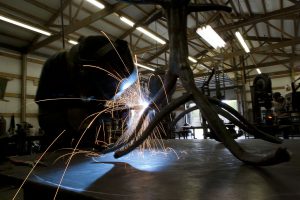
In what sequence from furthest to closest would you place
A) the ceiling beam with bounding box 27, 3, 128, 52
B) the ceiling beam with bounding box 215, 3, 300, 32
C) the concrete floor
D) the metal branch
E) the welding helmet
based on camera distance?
the ceiling beam with bounding box 215, 3, 300, 32 < the ceiling beam with bounding box 27, 3, 128, 52 < the welding helmet < the metal branch < the concrete floor

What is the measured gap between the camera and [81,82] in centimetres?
126

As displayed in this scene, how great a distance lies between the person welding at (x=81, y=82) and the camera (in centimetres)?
125

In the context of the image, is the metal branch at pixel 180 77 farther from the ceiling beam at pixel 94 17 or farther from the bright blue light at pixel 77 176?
the ceiling beam at pixel 94 17

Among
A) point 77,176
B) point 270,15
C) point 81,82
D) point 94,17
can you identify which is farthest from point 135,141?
point 270,15

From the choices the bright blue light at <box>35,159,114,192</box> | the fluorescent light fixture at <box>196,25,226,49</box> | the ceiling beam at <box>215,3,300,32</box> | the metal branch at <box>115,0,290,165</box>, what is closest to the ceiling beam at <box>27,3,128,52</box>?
the fluorescent light fixture at <box>196,25,226,49</box>

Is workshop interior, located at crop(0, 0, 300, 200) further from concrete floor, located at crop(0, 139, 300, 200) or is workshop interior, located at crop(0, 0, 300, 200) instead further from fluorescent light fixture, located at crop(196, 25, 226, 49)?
fluorescent light fixture, located at crop(196, 25, 226, 49)

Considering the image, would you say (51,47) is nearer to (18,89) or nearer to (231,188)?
(18,89)

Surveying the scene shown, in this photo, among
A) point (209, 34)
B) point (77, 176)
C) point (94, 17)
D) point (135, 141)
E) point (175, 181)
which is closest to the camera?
point (175, 181)

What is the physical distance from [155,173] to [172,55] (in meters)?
0.48

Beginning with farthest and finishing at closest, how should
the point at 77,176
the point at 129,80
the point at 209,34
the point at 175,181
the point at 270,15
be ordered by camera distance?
1. the point at 270,15
2. the point at 209,34
3. the point at 129,80
4. the point at 77,176
5. the point at 175,181

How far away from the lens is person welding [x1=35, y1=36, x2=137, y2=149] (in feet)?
4.12

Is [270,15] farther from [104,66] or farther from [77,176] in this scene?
[77,176]

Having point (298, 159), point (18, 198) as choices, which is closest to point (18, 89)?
point (18, 198)

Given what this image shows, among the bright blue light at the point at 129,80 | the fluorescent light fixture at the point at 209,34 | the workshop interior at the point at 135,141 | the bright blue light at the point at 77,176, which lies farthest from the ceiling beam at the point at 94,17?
the bright blue light at the point at 77,176
